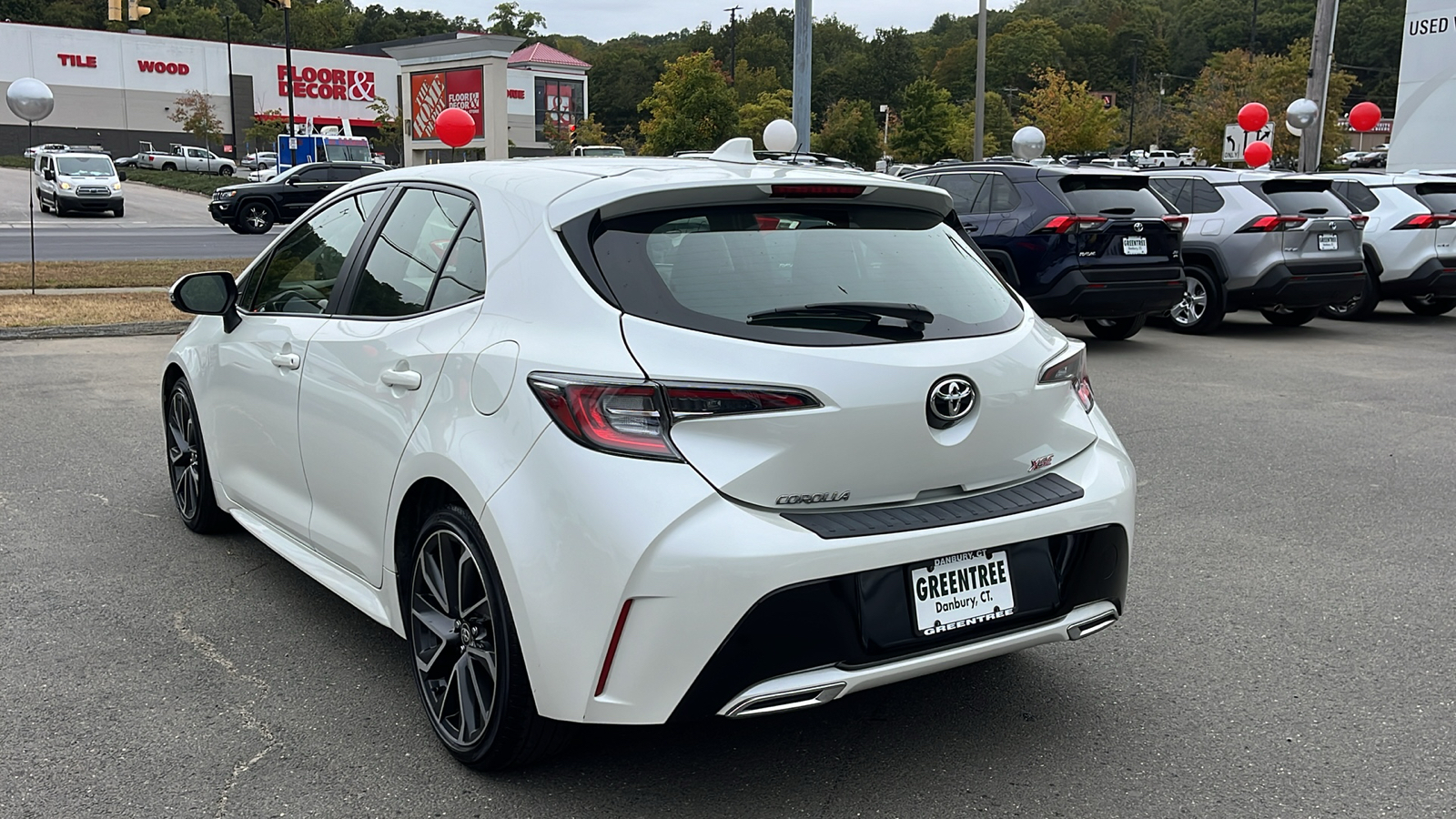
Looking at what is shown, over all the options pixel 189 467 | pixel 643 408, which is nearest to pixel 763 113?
pixel 189 467

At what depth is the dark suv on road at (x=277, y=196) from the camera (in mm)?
31078

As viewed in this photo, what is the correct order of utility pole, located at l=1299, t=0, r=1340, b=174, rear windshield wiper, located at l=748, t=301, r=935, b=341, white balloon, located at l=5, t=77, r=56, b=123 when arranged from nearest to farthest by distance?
1. rear windshield wiper, located at l=748, t=301, r=935, b=341
2. white balloon, located at l=5, t=77, r=56, b=123
3. utility pole, located at l=1299, t=0, r=1340, b=174

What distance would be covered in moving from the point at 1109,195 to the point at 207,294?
350 inches

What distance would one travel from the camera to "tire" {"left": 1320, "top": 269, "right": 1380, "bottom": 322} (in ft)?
48.0

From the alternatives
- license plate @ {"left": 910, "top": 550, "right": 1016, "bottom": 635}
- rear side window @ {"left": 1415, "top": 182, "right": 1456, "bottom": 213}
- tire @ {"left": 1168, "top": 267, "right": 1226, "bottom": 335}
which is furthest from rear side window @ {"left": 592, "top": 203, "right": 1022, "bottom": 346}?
rear side window @ {"left": 1415, "top": 182, "right": 1456, "bottom": 213}

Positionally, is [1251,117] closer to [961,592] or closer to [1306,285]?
[1306,285]

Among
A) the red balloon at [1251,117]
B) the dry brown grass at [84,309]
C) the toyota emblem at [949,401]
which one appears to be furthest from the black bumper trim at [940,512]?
the red balloon at [1251,117]

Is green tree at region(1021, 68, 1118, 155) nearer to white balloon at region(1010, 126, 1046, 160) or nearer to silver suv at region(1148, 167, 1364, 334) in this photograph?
white balloon at region(1010, 126, 1046, 160)

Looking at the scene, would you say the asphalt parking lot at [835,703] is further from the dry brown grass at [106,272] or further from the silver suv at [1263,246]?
the dry brown grass at [106,272]

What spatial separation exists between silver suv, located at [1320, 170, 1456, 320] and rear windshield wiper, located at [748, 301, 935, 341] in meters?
12.5

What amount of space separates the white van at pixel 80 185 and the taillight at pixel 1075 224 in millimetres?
32468

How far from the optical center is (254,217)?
31.4m

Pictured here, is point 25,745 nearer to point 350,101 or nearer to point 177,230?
point 177,230

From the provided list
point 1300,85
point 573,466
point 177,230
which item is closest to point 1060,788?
point 573,466
